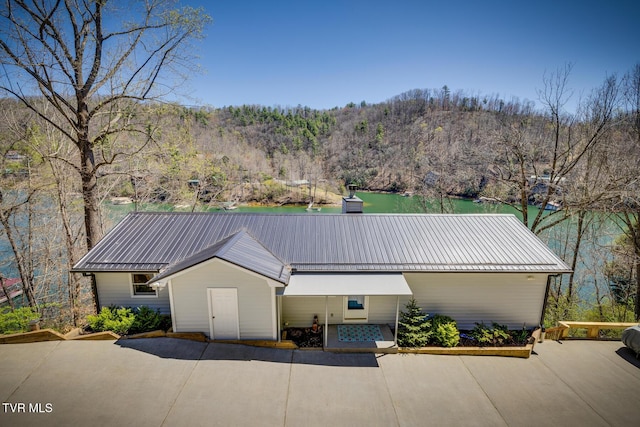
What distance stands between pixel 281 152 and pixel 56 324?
68.7 metres

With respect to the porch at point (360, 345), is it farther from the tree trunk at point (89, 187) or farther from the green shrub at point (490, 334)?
the tree trunk at point (89, 187)

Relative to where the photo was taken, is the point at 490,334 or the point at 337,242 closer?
the point at 490,334

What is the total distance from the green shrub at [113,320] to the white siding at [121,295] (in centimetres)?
31

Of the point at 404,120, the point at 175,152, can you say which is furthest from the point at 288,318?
the point at 404,120

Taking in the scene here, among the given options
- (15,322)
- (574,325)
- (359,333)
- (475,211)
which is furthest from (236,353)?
(475,211)

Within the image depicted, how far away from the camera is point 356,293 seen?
773 cm

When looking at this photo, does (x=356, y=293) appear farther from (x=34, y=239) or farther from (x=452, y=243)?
(x=34, y=239)

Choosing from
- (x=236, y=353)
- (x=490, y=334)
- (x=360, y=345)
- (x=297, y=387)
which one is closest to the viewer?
(x=297, y=387)

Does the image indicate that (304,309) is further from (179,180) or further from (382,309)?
(179,180)

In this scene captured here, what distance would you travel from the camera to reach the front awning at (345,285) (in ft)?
25.3

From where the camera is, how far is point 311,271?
8.56m

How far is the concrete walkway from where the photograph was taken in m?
5.87

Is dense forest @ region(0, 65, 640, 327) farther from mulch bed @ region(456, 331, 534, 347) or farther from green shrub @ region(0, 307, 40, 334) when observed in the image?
mulch bed @ region(456, 331, 534, 347)

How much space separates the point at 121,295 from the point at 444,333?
9.11 metres
